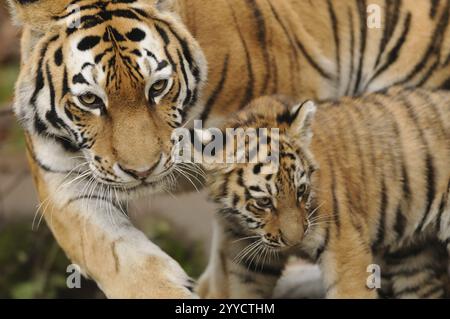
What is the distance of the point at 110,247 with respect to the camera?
148 inches

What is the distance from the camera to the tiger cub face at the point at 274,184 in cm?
347

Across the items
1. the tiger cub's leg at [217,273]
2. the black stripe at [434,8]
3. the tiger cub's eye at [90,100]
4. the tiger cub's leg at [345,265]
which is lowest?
the tiger cub's leg at [217,273]

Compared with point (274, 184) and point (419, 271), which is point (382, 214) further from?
point (274, 184)

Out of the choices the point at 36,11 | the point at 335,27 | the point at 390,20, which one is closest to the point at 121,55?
the point at 36,11

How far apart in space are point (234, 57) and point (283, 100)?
32 cm

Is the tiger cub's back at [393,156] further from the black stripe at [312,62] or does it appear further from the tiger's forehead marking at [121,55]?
the tiger's forehead marking at [121,55]

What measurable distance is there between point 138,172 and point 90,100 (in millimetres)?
312

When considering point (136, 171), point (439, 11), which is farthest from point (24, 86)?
point (439, 11)

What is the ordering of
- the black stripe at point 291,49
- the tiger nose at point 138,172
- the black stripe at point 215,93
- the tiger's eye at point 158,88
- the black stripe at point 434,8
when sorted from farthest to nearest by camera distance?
1. the black stripe at point 434,8
2. the black stripe at point 291,49
3. the black stripe at point 215,93
4. the tiger's eye at point 158,88
5. the tiger nose at point 138,172

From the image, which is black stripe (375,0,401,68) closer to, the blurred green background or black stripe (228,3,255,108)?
black stripe (228,3,255,108)

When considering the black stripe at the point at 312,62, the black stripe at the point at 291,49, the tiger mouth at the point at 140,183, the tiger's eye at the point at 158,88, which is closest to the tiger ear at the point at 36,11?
the tiger's eye at the point at 158,88

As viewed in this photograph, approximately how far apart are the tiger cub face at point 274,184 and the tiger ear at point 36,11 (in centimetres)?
77

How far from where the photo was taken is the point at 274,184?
3.47 m

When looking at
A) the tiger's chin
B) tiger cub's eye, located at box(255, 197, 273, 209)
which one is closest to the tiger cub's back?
tiger cub's eye, located at box(255, 197, 273, 209)
